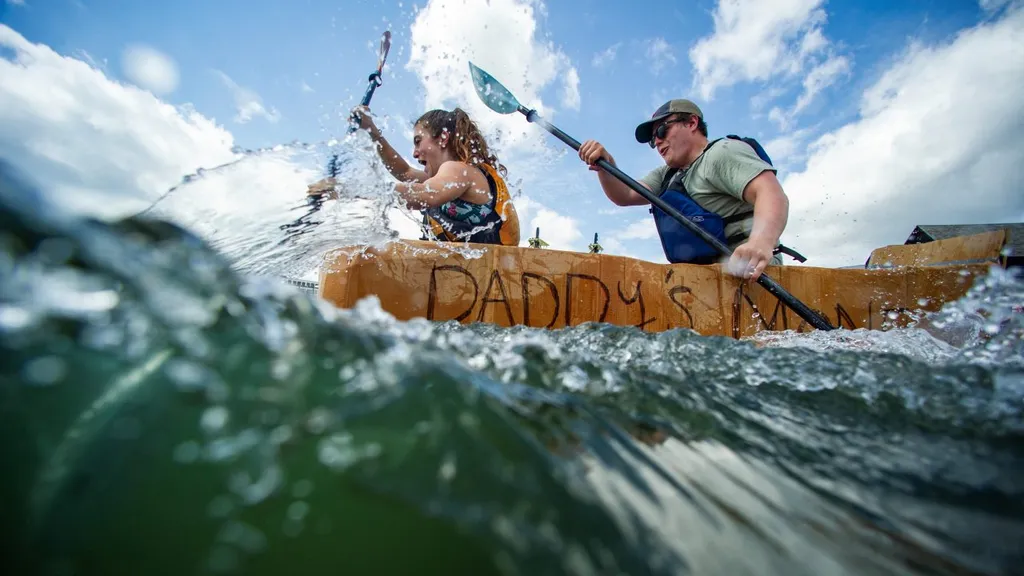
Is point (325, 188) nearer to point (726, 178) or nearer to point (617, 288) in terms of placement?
point (617, 288)

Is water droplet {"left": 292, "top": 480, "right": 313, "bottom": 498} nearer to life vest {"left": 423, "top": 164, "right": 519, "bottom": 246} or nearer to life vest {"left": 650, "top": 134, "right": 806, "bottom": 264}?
life vest {"left": 423, "top": 164, "right": 519, "bottom": 246}

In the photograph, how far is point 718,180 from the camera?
3383 millimetres

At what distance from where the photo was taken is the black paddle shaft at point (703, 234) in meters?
3.00

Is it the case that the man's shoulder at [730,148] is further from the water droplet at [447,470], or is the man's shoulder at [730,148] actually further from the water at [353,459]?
the water droplet at [447,470]

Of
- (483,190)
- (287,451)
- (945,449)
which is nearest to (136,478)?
(287,451)

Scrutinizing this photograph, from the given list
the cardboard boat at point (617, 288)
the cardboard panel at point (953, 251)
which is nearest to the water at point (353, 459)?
the cardboard boat at point (617, 288)

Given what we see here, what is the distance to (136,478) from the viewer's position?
424mm

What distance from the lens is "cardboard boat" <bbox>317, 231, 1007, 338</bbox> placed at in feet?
8.49

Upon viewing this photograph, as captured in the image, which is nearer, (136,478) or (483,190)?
(136,478)

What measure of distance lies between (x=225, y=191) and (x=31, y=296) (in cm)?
136

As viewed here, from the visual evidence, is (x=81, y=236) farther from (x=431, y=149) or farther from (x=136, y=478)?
(x=431, y=149)

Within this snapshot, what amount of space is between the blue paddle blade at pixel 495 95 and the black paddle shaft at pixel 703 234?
348 millimetres

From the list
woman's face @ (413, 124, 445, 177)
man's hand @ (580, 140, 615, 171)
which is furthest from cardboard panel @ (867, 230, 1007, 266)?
woman's face @ (413, 124, 445, 177)

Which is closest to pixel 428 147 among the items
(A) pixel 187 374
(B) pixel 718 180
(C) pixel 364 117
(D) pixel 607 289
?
(C) pixel 364 117
